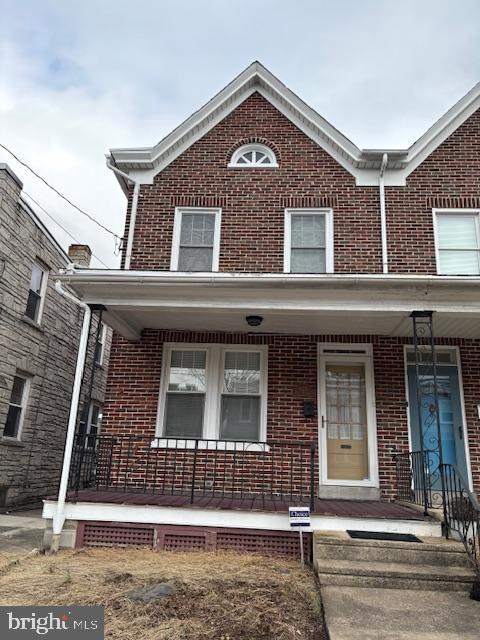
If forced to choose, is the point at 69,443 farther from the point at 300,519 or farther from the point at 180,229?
the point at 180,229

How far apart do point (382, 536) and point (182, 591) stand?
2244 millimetres

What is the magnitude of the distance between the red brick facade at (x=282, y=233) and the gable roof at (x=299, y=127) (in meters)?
0.14

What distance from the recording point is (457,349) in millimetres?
7641

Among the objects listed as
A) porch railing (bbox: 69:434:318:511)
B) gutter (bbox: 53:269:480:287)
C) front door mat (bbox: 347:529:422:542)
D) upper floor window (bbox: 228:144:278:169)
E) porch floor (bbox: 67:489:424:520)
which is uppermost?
upper floor window (bbox: 228:144:278:169)

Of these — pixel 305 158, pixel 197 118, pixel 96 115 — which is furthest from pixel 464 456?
pixel 96 115

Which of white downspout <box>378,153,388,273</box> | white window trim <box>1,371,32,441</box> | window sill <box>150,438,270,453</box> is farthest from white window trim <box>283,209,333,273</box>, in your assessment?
white window trim <box>1,371,32,441</box>

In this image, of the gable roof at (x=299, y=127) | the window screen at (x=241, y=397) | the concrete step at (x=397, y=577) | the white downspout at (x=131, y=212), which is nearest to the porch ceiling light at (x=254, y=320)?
the window screen at (x=241, y=397)

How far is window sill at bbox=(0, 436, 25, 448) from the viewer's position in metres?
9.82

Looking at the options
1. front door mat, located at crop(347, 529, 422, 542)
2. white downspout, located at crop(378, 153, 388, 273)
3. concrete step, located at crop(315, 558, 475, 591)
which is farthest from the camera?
white downspout, located at crop(378, 153, 388, 273)

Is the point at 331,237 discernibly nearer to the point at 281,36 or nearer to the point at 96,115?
the point at 281,36

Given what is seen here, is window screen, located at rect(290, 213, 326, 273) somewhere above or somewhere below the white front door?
above

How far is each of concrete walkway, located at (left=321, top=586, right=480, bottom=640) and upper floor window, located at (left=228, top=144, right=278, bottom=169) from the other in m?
7.16

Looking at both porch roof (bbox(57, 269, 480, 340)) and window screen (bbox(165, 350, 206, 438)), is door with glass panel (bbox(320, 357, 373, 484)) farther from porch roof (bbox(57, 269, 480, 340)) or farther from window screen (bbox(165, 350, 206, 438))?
window screen (bbox(165, 350, 206, 438))
